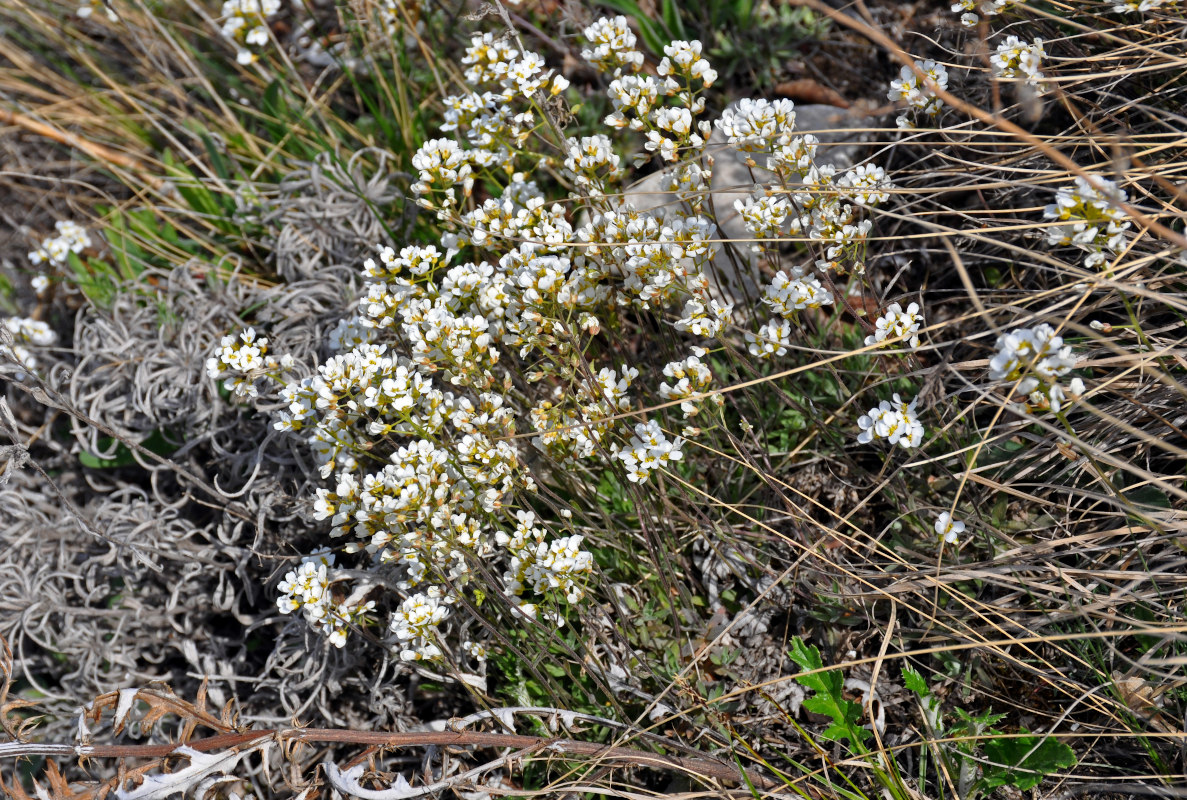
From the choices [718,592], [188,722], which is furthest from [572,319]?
[188,722]

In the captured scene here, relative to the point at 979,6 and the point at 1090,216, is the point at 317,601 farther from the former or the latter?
the point at 979,6

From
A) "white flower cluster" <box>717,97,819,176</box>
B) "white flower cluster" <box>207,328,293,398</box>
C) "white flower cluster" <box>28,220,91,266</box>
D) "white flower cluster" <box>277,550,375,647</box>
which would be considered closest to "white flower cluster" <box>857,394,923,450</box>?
"white flower cluster" <box>717,97,819,176</box>

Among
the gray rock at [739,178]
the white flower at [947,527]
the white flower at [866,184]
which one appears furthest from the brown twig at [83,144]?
the white flower at [947,527]

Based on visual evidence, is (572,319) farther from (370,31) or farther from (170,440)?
(370,31)

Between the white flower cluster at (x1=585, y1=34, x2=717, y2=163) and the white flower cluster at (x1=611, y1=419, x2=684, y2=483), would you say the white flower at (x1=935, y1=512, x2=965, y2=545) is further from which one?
the white flower cluster at (x1=585, y1=34, x2=717, y2=163)

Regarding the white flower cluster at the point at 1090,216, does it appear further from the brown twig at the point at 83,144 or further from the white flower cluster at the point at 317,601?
the brown twig at the point at 83,144

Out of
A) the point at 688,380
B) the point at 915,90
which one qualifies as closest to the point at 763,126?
the point at 915,90
